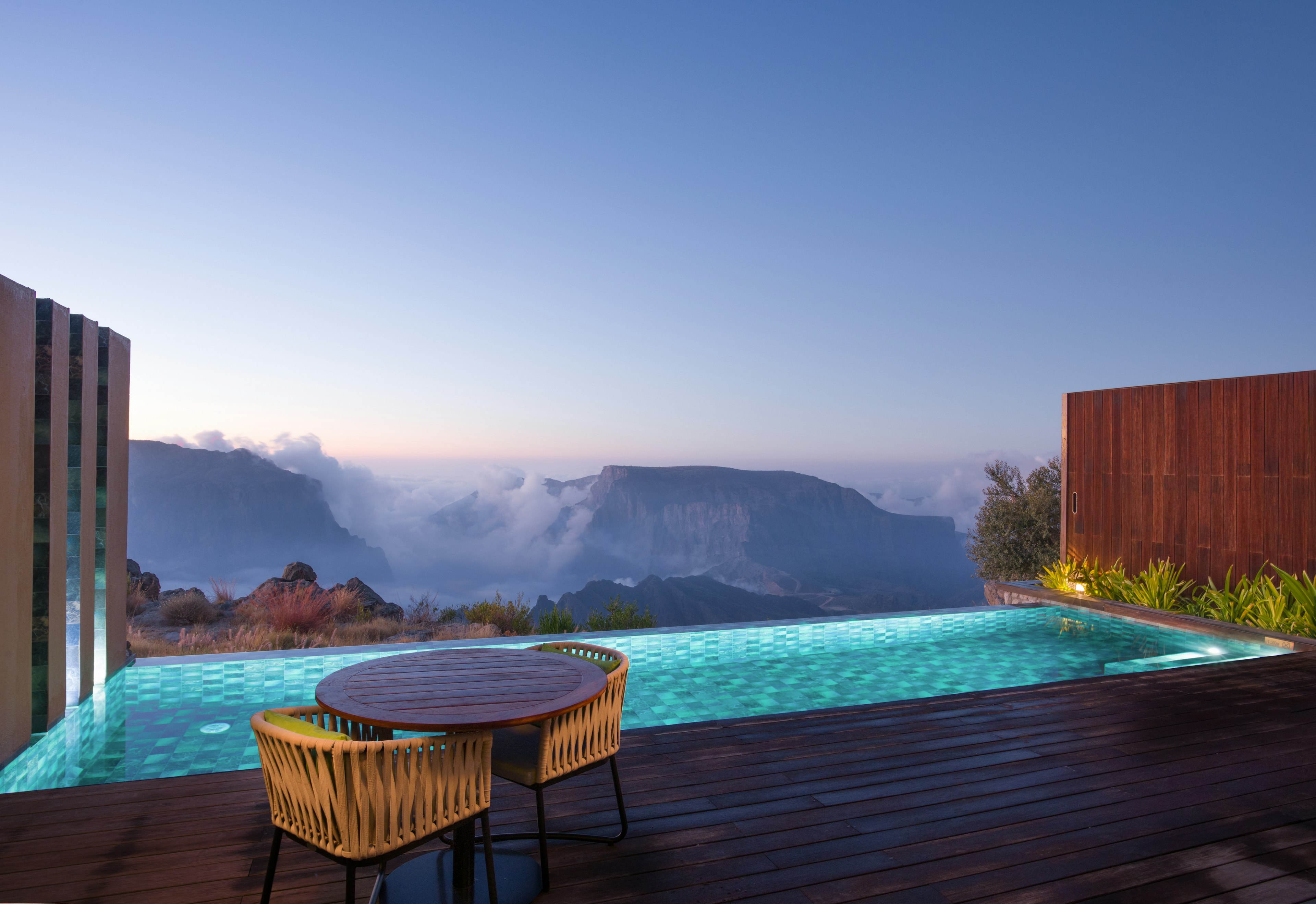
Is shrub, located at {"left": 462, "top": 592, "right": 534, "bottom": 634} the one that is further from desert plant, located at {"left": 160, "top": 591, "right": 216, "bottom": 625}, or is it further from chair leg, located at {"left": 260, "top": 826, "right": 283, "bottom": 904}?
chair leg, located at {"left": 260, "top": 826, "right": 283, "bottom": 904}

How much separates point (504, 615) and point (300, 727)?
7.11 metres

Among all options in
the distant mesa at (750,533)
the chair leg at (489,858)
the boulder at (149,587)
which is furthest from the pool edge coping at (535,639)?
the distant mesa at (750,533)

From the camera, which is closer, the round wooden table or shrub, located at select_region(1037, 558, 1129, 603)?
the round wooden table

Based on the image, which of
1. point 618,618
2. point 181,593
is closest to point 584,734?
point 618,618

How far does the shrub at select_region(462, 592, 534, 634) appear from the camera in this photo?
842cm

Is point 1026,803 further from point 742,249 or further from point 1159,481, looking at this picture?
point 742,249

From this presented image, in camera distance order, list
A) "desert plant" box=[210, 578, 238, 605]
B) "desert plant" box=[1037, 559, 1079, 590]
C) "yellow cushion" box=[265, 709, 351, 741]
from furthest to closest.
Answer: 1. "desert plant" box=[210, 578, 238, 605]
2. "desert plant" box=[1037, 559, 1079, 590]
3. "yellow cushion" box=[265, 709, 351, 741]

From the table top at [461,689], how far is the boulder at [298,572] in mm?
10691

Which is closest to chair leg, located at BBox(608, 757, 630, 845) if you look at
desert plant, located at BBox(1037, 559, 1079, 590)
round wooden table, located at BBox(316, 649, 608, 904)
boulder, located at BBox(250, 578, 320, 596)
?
round wooden table, located at BBox(316, 649, 608, 904)

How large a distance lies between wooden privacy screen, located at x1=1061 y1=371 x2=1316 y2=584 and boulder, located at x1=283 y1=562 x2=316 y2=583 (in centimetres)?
1200

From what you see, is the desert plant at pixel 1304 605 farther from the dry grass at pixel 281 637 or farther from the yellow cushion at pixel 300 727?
the yellow cushion at pixel 300 727

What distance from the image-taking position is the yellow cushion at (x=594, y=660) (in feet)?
8.34

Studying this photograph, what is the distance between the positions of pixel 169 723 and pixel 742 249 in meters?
10.3

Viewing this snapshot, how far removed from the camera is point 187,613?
9.01 meters
